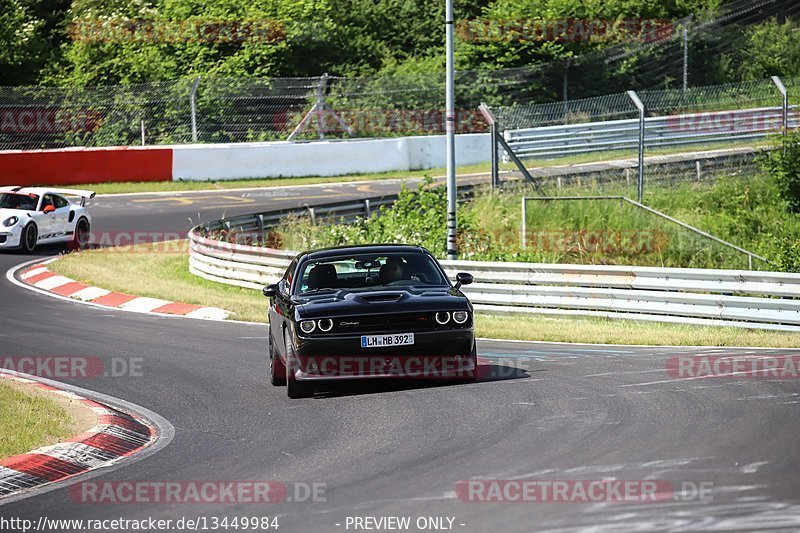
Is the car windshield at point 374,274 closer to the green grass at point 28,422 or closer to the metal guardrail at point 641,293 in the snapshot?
the green grass at point 28,422

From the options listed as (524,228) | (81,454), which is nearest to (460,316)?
(81,454)

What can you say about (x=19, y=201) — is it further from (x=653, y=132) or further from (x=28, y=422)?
(x=28, y=422)

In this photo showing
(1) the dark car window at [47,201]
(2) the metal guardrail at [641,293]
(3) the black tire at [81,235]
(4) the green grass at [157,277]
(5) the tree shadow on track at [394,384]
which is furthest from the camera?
(3) the black tire at [81,235]

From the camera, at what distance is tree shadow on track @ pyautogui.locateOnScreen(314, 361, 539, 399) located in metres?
11.6

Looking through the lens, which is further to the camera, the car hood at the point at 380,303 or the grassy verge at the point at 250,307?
the grassy verge at the point at 250,307

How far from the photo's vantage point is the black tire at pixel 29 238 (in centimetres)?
2591

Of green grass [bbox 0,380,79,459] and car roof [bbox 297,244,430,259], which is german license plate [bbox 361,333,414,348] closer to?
car roof [bbox 297,244,430,259]

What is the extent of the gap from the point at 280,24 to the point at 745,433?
3819cm

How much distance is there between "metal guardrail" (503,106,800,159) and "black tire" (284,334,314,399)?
1422 centimetres

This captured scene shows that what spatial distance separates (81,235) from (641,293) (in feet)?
49.3

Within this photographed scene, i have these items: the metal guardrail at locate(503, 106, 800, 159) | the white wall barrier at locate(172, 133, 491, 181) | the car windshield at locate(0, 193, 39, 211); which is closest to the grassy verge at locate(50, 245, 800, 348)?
the car windshield at locate(0, 193, 39, 211)

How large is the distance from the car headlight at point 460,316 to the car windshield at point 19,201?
1682 cm

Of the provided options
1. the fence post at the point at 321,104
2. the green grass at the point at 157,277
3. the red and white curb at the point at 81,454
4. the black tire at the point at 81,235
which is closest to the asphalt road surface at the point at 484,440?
the red and white curb at the point at 81,454

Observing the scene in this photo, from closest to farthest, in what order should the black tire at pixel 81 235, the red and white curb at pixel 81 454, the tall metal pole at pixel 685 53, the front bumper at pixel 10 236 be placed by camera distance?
the red and white curb at pixel 81 454
the front bumper at pixel 10 236
the black tire at pixel 81 235
the tall metal pole at pixel 685 53
